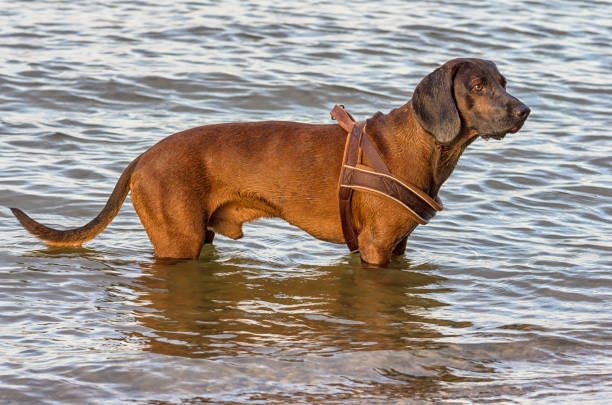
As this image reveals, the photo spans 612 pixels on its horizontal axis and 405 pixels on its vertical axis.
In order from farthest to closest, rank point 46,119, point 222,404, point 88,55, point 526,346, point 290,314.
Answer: point 88,55 < point 46,119 < point 290,314 < point 526,346 < point 222,404

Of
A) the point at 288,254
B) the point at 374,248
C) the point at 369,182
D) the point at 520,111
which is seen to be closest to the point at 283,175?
the point at 369,182

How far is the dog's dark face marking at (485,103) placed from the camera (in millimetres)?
6223

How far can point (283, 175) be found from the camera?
6699 mm

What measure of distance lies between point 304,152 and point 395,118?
0.68m

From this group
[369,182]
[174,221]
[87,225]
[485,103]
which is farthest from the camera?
[87,225]

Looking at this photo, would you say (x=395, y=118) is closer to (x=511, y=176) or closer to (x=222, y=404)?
(x=222, y=404)

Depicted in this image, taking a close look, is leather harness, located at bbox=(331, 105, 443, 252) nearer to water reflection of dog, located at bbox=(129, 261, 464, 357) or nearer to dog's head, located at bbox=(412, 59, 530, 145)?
dog's head, located at bbox=(412, 59, 530, 145)

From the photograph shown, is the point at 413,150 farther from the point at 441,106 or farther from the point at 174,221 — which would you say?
the point at 174,221

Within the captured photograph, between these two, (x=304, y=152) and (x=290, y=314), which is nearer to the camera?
(x=290, y=314)

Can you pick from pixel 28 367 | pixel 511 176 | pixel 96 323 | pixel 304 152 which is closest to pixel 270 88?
pixel 511 176

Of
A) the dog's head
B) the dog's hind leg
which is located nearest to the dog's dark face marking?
the dog's head

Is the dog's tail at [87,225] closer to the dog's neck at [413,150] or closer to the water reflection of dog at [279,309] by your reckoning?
the water reflection of dog at [279,309]

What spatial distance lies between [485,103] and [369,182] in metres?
0.94

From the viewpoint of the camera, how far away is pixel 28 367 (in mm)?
5176
